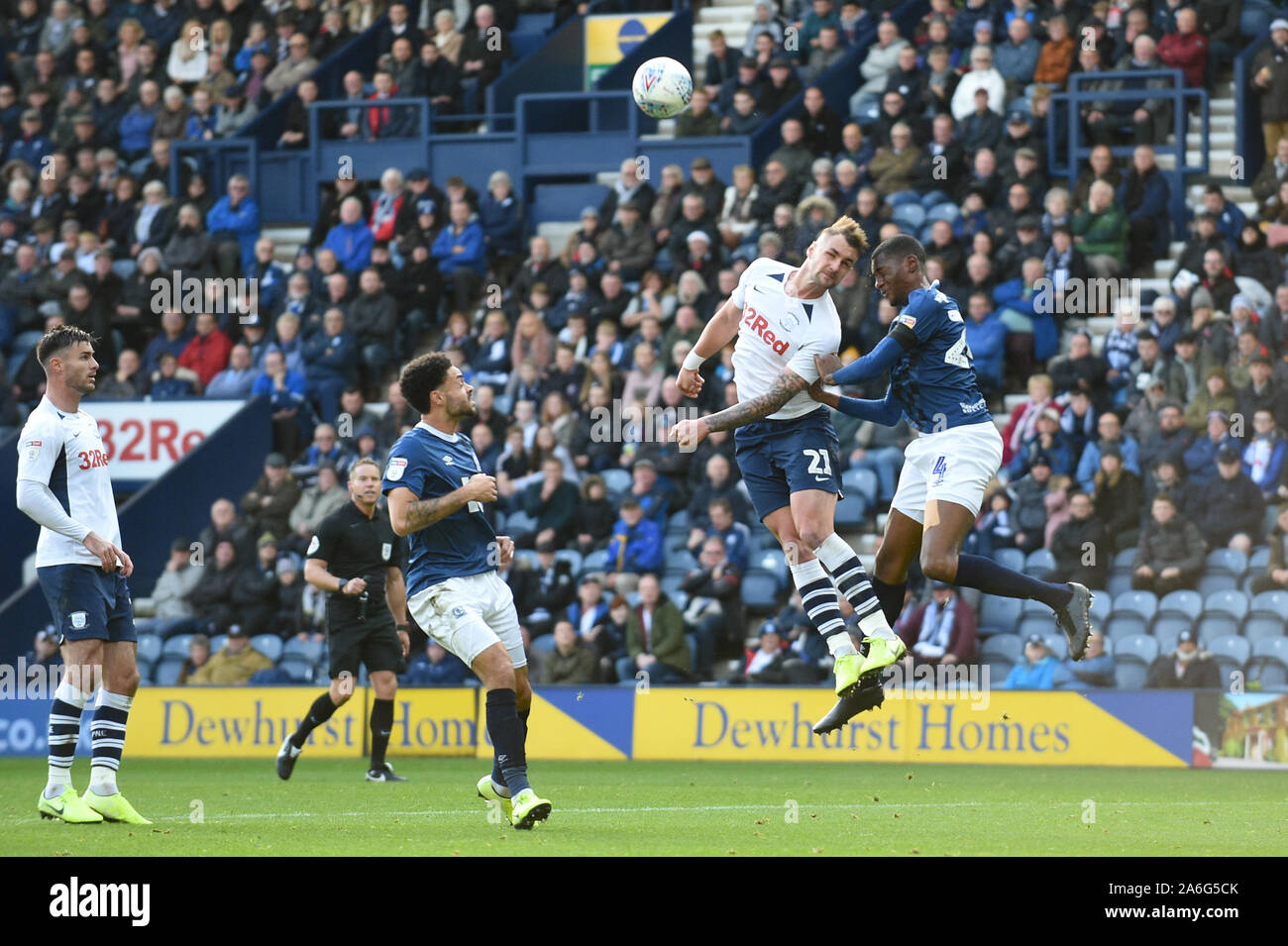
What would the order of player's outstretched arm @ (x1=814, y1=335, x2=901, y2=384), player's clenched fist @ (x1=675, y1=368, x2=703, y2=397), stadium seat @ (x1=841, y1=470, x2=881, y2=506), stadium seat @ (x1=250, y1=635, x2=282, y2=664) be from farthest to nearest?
stadium seat @ (x1=250, y1=635, x2=282, y2=664) → stadium seat @ (x1=841, y1=470, x2=881, y2=506) → player's clenched fist @ (x1=675, y1=368, x2=703, y2=397) → player's outstretched arm @ (x1=814, y1=335, x2=901, y2=384)

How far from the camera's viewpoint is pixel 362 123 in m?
24.8

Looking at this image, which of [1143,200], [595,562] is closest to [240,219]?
[595,562]

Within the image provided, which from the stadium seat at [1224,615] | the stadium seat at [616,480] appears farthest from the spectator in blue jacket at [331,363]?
the stadium seat at [1224,615]

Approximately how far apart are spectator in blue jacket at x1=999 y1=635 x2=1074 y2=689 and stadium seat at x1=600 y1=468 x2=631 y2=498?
4.70 meters

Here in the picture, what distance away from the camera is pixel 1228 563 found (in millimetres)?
16938

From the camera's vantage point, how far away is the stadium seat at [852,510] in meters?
18.5

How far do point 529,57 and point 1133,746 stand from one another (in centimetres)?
1313

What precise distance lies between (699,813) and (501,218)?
1307 centimetres

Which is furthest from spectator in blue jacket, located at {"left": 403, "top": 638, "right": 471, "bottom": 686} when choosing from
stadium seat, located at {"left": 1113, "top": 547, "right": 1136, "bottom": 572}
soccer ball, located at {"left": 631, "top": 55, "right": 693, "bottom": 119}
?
soccer ball, located at {"left": 631, "top": 55, "right": 693, "bottom": 119}

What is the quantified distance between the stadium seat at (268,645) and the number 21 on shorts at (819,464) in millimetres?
10100

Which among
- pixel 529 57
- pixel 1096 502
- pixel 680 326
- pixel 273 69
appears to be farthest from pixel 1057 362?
pixel 273 69

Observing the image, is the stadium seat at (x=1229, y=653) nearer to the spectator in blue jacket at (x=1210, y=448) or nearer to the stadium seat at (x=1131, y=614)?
the stadium seat at (x=1131, y=614)

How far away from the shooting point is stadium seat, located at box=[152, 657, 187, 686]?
65.3 ft

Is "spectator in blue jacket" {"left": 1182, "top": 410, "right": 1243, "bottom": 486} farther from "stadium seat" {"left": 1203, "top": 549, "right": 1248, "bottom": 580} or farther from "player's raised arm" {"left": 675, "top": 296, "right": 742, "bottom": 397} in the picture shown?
"player's raised arm" {"left": 675, "top": 296, "right": 742, "bottom": 397}
